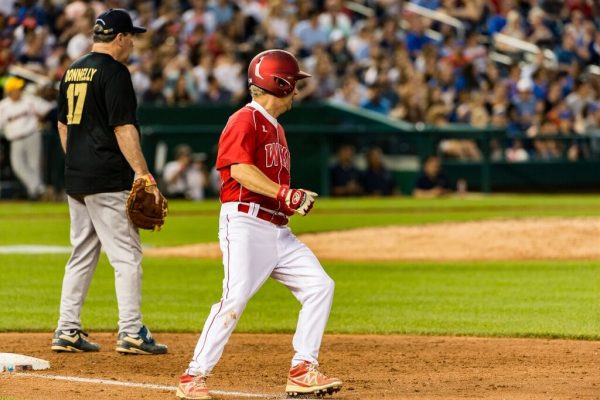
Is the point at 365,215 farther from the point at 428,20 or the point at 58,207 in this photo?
the point at 428,20

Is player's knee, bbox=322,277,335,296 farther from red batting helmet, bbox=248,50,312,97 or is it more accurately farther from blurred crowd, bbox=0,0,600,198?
blurred crowd, bbox=0,0,600,198

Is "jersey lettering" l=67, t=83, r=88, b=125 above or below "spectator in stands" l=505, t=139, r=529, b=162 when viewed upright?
above

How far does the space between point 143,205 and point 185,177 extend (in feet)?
47.3

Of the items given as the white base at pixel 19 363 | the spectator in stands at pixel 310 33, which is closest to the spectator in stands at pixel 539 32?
the spectator in stands at pixel 310 33

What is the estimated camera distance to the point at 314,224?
19.2 metres

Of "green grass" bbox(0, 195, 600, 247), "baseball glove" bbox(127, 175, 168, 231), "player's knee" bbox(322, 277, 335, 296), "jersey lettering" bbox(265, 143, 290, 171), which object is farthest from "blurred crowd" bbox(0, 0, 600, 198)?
"player's knee" bbox(322, 277, 335, 296)

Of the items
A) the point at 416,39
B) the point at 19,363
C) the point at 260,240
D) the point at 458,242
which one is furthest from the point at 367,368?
the point at 416,39

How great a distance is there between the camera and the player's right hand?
Result: 20.4 feet

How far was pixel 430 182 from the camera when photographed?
2347cm

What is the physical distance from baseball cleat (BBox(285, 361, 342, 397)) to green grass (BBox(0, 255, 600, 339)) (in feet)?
10.7

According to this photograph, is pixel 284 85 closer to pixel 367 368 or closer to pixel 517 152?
pixel 367 368

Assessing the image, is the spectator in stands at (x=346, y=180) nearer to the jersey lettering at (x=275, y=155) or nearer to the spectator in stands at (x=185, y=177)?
the spectator in stands at (x=185, y=177)

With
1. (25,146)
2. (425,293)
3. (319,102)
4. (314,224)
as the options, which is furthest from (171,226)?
(425,293)

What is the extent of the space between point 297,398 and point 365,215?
14.4 meters
